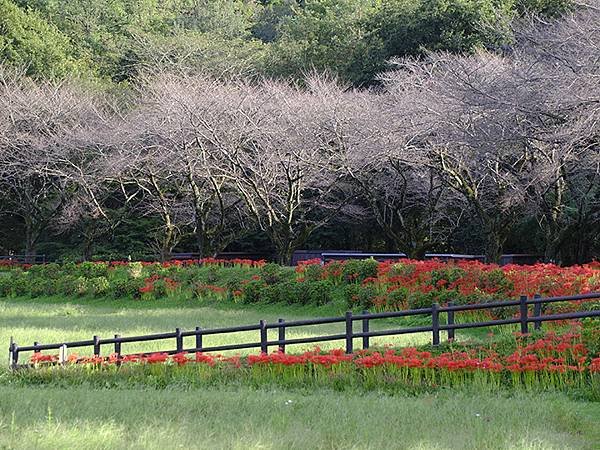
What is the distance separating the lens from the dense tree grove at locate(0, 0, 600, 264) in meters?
25.6

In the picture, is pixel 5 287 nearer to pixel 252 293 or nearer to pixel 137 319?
pixel 252 293

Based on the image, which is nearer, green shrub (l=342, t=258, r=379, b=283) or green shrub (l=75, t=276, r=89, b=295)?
green shrub (l=342, t=258, r=379, b=283)

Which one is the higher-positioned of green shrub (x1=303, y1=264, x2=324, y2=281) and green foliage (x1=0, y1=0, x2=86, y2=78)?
green foliage (x1=0, y1=0, x2=86, y2=78)

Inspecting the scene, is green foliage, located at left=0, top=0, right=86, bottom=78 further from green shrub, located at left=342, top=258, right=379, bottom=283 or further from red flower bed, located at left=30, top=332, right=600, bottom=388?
red flower bed, located at left=30, top=332, right=600, bottom=388

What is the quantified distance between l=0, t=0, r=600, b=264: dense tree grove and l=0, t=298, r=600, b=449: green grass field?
454 inches

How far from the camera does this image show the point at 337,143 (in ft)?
107

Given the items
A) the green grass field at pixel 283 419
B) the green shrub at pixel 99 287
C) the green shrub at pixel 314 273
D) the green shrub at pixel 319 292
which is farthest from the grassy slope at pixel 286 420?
the green shrub at pixel 99 287

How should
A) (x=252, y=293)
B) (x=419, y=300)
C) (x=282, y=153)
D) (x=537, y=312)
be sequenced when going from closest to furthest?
(x=537, y=312), (x=419, y=300), (x=252, y=293), (x=282, y=153)

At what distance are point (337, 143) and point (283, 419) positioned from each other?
2399 centimetres

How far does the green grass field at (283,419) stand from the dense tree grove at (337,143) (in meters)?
11.5

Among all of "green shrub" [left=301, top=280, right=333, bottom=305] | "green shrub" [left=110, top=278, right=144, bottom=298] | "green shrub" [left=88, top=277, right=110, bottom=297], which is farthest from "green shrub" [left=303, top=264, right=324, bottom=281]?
"green shrub" [left=88, top=277, right=110, bottom=297]

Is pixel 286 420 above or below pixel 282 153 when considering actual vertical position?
below

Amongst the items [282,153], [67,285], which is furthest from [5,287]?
[282,153]

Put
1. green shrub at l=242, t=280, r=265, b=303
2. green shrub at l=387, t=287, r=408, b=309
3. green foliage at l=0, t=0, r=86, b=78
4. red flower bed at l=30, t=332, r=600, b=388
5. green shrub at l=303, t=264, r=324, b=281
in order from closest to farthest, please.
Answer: red flower bed at l=30, t=332, r=600, b=388, green shrub at l=387, t=287, r=408, b=309, green shrub at l=303, t=264, r=324, b=281, green shrub at l=242, t=280, r=265, b=303, green foliage at l=0, t=0, r=86, b=78
